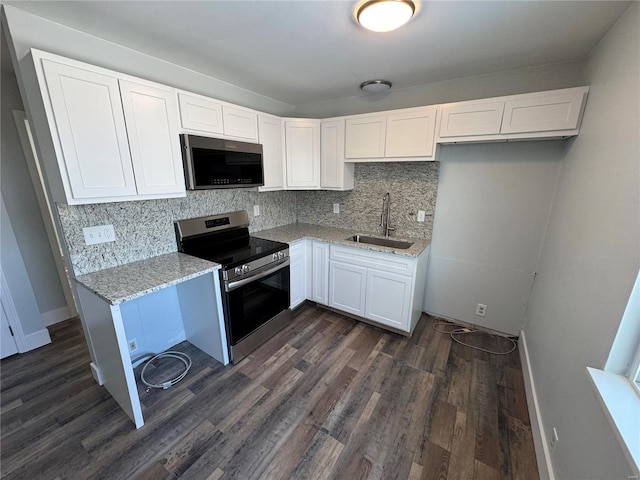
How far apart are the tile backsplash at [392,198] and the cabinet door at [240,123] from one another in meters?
1.23

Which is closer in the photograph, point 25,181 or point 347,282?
point 25,181

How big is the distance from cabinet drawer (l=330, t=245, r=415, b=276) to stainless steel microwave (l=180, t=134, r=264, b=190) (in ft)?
3.72

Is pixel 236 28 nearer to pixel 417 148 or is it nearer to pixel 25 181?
pixel 417 148

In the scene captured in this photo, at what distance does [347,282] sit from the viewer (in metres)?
2.79

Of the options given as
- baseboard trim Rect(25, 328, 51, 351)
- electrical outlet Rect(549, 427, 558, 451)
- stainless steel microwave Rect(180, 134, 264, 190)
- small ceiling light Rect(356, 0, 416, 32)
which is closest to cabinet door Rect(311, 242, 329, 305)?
stainless steel microwave Rect(180, 134, 264, 190)

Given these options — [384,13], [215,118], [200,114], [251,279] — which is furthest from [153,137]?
[384,13]

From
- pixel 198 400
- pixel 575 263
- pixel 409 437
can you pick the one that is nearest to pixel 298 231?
pixel 198 400

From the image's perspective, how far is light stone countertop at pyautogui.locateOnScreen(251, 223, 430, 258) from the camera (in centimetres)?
243

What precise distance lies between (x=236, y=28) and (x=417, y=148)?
1.69 metres

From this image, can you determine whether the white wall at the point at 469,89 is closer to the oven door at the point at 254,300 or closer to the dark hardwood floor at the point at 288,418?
the oven door at the point at 254,300

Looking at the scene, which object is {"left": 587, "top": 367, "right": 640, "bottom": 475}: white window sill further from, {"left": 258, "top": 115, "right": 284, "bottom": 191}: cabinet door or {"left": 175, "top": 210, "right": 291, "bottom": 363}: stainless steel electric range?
{"left": 258, "top": 115, "right": 284, "bottom": 191}: cabinet door

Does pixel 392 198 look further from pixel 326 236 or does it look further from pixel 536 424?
pixel 536 424

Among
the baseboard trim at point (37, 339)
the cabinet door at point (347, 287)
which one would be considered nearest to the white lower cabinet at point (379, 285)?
the cabinet door at point (347, 287)

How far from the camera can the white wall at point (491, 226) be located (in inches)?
88.5
